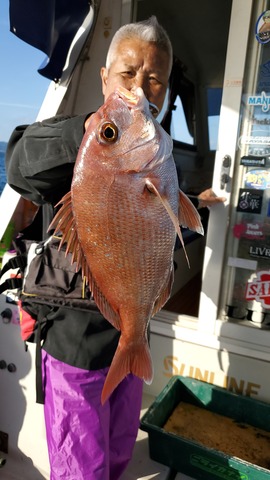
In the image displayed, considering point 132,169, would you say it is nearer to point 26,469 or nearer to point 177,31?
point 26,469

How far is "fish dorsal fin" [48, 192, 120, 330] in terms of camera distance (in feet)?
3.96

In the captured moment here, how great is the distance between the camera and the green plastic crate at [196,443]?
1991 millimetres

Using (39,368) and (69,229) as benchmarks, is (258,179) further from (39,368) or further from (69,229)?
(39,368)

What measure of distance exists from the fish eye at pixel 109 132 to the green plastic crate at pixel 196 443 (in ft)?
5.85

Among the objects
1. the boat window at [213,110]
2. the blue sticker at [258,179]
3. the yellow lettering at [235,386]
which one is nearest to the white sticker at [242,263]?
the blue sticker at [258,179]

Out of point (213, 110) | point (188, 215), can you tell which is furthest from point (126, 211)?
point (213, 110)

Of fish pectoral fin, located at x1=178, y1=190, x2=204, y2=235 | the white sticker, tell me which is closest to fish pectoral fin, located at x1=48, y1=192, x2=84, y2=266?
fish pectoral fin, located at x1=178, y1=190, x2=204, y2=235

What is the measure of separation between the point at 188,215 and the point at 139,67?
742 mm

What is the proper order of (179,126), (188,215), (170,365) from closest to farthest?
(188,215) < (170,365) < (179,126)

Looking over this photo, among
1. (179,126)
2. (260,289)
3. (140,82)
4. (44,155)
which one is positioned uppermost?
(179,126)

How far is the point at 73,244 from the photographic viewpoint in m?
1.26

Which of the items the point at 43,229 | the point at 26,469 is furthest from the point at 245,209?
the point at 26,469

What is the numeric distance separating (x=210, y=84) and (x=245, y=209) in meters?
4.00

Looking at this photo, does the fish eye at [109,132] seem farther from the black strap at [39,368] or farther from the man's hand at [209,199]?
the man's hand at [209,199]
